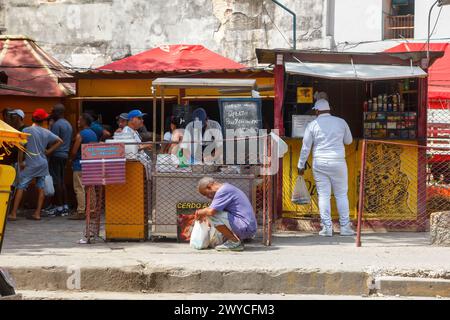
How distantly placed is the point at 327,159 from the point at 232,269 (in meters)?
3.22

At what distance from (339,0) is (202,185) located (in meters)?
11.7

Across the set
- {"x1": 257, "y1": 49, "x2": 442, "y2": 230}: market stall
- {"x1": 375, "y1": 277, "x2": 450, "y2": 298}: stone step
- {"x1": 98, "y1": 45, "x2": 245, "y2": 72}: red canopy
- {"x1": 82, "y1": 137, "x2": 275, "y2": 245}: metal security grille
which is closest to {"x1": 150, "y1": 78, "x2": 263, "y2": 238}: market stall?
{"x1": 82, "y1": 137, "x2": 275, "y2": 245}: metal security grille

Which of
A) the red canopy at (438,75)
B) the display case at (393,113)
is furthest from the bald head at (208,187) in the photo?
the red canopy at (438,75)

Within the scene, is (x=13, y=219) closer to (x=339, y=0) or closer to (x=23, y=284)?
(x=23, y=284)

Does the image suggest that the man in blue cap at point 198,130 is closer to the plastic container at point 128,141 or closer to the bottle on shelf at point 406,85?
the plastic container at point 128,141

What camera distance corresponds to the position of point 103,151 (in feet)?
37.6

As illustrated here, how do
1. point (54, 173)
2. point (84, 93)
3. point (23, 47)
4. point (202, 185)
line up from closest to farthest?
point (202, 185) → point (54, 173) → point (84, 93) → point (23, 47)

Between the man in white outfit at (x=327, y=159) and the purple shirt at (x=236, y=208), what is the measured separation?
1672 mm

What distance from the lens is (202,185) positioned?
35.9 feet

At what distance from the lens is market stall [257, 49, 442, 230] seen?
41.9ft

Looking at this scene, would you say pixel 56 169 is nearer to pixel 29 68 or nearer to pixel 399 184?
pixel 29 68

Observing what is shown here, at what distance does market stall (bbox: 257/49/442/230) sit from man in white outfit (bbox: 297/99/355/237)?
0.61 meters

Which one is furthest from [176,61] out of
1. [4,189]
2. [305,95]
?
[4,189]

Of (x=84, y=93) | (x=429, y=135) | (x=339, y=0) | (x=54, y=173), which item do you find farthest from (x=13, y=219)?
(x=339, y=0)
